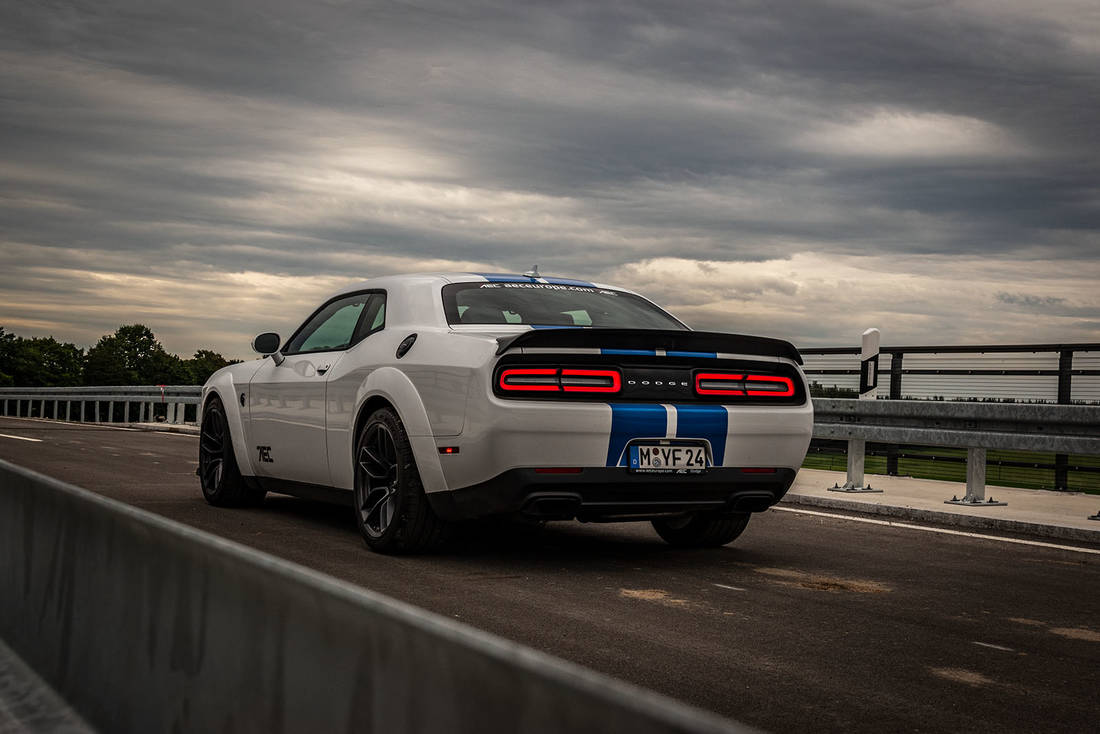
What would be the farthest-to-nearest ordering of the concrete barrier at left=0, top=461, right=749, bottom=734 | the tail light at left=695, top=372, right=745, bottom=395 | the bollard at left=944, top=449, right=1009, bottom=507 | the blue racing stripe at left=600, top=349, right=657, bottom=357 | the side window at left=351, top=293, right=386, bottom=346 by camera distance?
the bollard at left=944, top=449, right=1009, bottom=507, the side window at left=351, top=293, right=386, bottom=346, the tail light at left=695, top=372, right=745, bottom=395, the blue racing stripe at left=600, top=349, right=657, bottom=357, the concrete barrier at left=0, top=461, right=749, bottom=734

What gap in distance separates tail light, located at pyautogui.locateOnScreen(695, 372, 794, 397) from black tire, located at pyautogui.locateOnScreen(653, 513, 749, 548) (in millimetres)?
966

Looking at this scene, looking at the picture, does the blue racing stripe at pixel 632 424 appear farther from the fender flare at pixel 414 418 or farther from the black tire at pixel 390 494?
the black tire at pixel 390 494

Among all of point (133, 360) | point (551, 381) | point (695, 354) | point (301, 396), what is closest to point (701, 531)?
point (695, 354)

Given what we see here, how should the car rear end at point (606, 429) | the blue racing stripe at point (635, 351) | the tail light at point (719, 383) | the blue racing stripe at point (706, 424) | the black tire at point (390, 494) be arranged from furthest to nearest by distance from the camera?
the black tire at point (390, 494)
the tail light at point (719, 383)
the blue racing stripe at point (706, 424)
the blue racing stripe at point (635, 351)
the car rear end at point (606, 429)

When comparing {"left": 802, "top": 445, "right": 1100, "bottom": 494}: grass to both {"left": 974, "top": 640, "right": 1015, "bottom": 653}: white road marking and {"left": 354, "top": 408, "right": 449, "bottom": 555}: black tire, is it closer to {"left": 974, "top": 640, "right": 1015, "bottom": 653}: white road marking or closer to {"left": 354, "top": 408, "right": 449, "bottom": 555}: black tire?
{"left": 354, "top": 408, "right": 449, "bottom": 555}: black tire

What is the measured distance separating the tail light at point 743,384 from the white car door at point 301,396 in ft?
7.32

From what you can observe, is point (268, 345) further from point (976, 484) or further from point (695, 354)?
point (976, 484)

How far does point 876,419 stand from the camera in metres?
11.1

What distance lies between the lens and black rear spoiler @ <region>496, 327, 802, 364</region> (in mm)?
5863

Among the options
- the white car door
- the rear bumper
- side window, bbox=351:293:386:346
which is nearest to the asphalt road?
the rear bumper

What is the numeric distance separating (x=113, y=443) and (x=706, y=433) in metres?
13.6

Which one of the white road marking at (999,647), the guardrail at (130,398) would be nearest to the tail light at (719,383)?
the white road marking at (999,647)

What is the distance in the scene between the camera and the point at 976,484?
9.98m

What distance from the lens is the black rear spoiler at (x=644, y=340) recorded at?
586 cm
